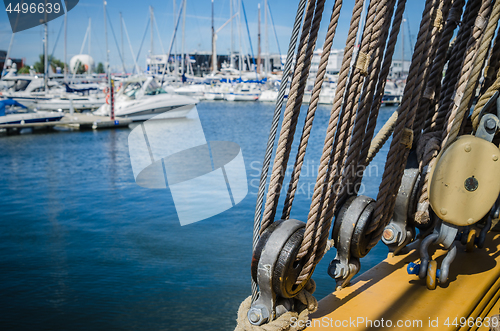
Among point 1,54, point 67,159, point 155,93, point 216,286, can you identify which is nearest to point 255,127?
point 155,93

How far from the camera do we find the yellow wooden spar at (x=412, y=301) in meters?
1.33

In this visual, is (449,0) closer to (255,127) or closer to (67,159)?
(67,159)

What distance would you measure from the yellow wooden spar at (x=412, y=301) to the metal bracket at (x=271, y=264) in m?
0.17

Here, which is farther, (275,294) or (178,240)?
(178,240)

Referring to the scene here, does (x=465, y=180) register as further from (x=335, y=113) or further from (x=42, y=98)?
(x=42, y=98)

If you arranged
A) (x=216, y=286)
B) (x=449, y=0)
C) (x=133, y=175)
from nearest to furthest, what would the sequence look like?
(x=449, y=0) < (x=216, y=286) < (x=133, y=175)

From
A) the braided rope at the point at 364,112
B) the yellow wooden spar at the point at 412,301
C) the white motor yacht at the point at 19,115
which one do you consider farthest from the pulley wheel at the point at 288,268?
the white motor yacht at the point at 19,115

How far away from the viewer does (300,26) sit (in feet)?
4.24

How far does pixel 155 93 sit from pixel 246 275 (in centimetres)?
1734

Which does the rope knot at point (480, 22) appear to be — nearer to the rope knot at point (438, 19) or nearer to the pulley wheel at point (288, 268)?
the rope knot at point (438, 19)

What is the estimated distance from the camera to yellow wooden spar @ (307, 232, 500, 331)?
133cm

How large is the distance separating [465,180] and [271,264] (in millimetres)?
861

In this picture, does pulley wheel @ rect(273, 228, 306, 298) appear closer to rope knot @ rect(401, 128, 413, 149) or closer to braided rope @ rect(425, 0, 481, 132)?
rope knot @ rect(401, 128, 413, 149)

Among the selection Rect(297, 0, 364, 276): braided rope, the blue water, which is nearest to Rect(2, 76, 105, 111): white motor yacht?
the blue water
